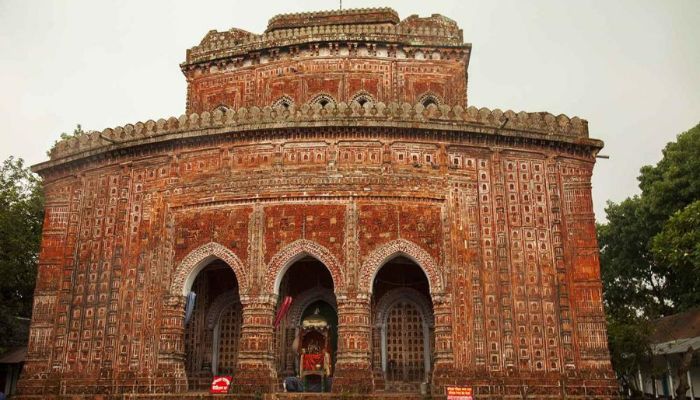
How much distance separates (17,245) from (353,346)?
1199 cm

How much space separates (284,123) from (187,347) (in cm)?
587

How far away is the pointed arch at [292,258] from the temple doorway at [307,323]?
2.42 ft

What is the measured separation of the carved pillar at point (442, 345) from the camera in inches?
504

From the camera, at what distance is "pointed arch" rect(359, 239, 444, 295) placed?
13453 millimetres

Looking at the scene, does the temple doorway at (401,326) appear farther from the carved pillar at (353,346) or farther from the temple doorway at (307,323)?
the carved pillar at (353,346)

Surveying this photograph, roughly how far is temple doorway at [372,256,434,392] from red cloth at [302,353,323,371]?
1243mm

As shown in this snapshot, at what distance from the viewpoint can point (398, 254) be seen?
44.9ft

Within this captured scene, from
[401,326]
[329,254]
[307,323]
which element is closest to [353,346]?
[329,254]

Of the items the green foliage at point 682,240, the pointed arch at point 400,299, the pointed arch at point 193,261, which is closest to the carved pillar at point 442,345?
the pointed arch at point 400,299

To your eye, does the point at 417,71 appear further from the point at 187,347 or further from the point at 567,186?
the point at 187,347

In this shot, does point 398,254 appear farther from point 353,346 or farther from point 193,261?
point 193,261

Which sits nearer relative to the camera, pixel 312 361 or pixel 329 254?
pixel 329 254

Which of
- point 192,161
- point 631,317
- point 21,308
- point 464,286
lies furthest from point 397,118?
point 21,308

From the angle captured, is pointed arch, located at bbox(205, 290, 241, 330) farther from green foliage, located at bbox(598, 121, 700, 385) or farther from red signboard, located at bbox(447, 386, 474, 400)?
green foliage, located at bbox(598, 121, 700, 385)
